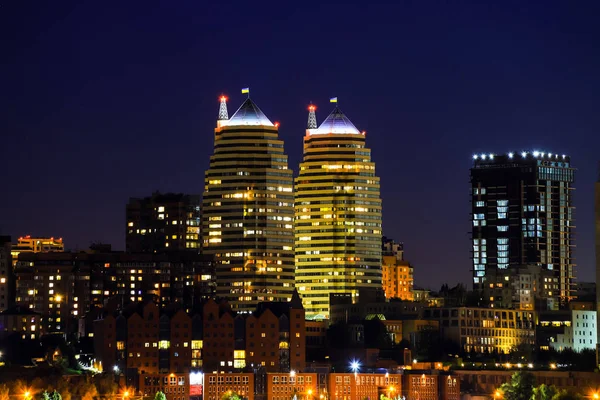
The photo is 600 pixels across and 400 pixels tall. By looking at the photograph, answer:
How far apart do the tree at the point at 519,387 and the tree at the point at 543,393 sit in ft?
7.71

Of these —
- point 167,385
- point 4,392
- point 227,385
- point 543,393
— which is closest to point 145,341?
point 167,385

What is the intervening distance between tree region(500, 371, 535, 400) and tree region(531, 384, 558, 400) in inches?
92.5

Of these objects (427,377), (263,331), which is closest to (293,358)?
(263,331)

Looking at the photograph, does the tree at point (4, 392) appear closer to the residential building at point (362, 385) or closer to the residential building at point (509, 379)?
the residential building at point (362, 385)

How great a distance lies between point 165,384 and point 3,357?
28.2 meters

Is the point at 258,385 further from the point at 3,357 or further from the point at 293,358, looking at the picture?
the point at 3,357

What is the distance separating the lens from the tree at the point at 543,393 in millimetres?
166000

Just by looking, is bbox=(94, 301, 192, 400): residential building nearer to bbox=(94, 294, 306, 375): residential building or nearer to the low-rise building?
bbox=(94, 294, 306, 375): residential building

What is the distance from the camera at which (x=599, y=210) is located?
18138 centimetres

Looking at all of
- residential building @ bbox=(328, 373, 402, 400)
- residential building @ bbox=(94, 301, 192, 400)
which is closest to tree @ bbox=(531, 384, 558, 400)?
residential building @ bbox=(328, 373, 402, 400)

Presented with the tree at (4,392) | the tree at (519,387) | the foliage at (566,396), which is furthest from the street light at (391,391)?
the tree at (4,392)

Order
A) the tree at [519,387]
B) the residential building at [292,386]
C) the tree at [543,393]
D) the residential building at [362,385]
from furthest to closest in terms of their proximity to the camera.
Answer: the residential building at [362,385]
the residential building at [292,386]
the tree at [519,387]
the tree at [543,393]

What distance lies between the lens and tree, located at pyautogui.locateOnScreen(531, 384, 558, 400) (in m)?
166

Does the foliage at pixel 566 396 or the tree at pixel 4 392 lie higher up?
the tree at pixel 4 392
